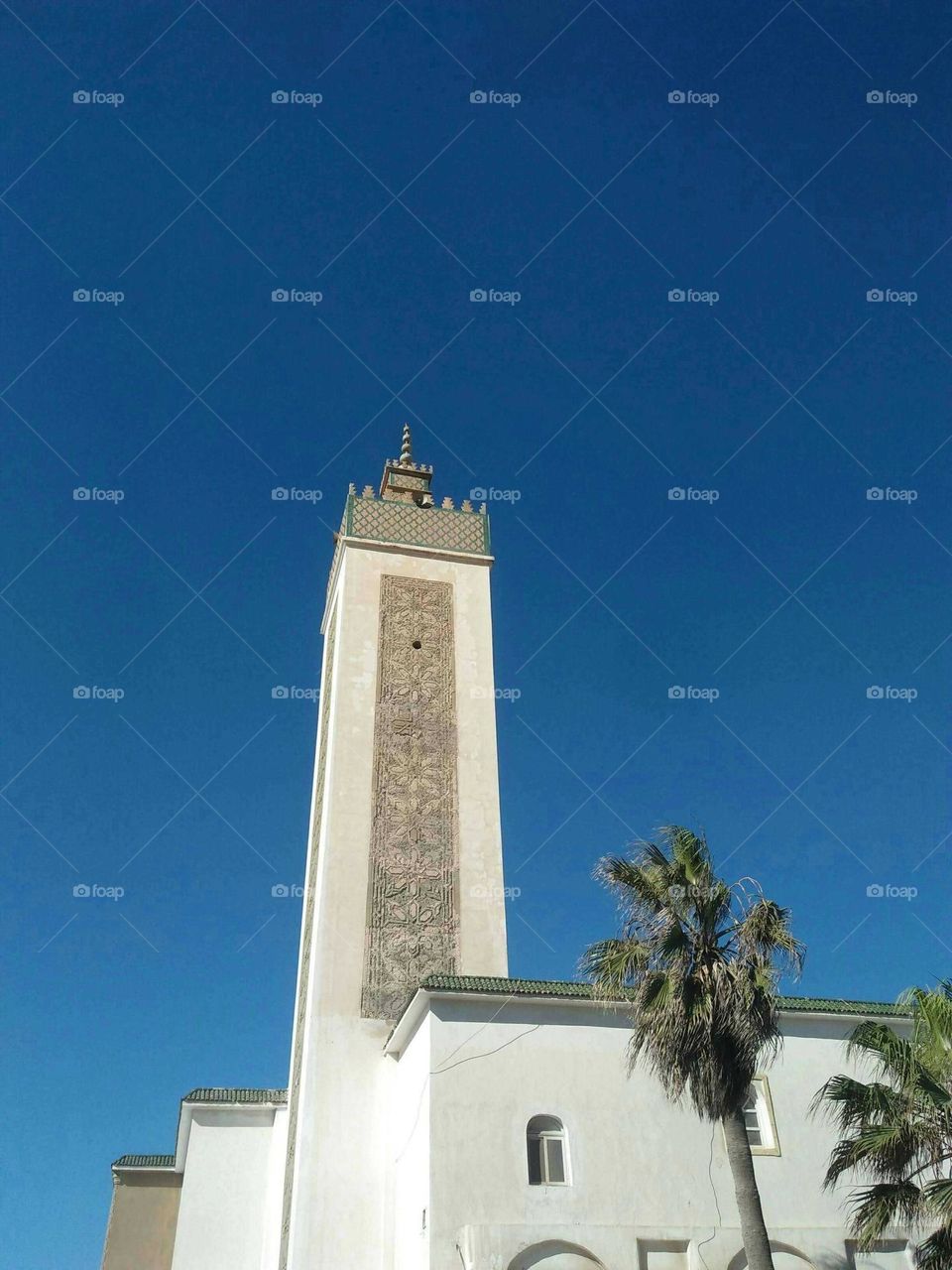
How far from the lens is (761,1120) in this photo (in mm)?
13383

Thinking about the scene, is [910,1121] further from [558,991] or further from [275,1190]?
[275,1190]

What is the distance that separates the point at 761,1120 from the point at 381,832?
7.17m

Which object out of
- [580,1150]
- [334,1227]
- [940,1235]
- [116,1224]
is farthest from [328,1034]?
[940,1235]

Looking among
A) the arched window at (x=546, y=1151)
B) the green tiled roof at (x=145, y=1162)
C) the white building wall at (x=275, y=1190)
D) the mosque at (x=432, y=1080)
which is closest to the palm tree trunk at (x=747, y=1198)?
the mosque at (x=432, y=1080)

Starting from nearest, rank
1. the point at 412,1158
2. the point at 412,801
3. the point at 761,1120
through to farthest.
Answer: the point at 412,1158
the point at 761,1120
the point at 412,801

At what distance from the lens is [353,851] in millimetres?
17156

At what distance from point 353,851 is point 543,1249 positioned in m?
6.89

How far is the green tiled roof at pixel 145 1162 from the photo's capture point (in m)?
18.6

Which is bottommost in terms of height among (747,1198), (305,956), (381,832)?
(747,1198)

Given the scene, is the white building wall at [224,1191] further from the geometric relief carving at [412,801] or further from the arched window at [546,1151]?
the arched window at [546,1151]

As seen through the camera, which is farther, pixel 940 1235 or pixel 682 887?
pixel 682 887

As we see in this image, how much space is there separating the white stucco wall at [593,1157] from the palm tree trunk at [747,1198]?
2762 mm

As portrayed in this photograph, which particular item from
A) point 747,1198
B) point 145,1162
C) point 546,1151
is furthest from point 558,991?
point 145,1162

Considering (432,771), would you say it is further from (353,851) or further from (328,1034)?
(328,1034)
